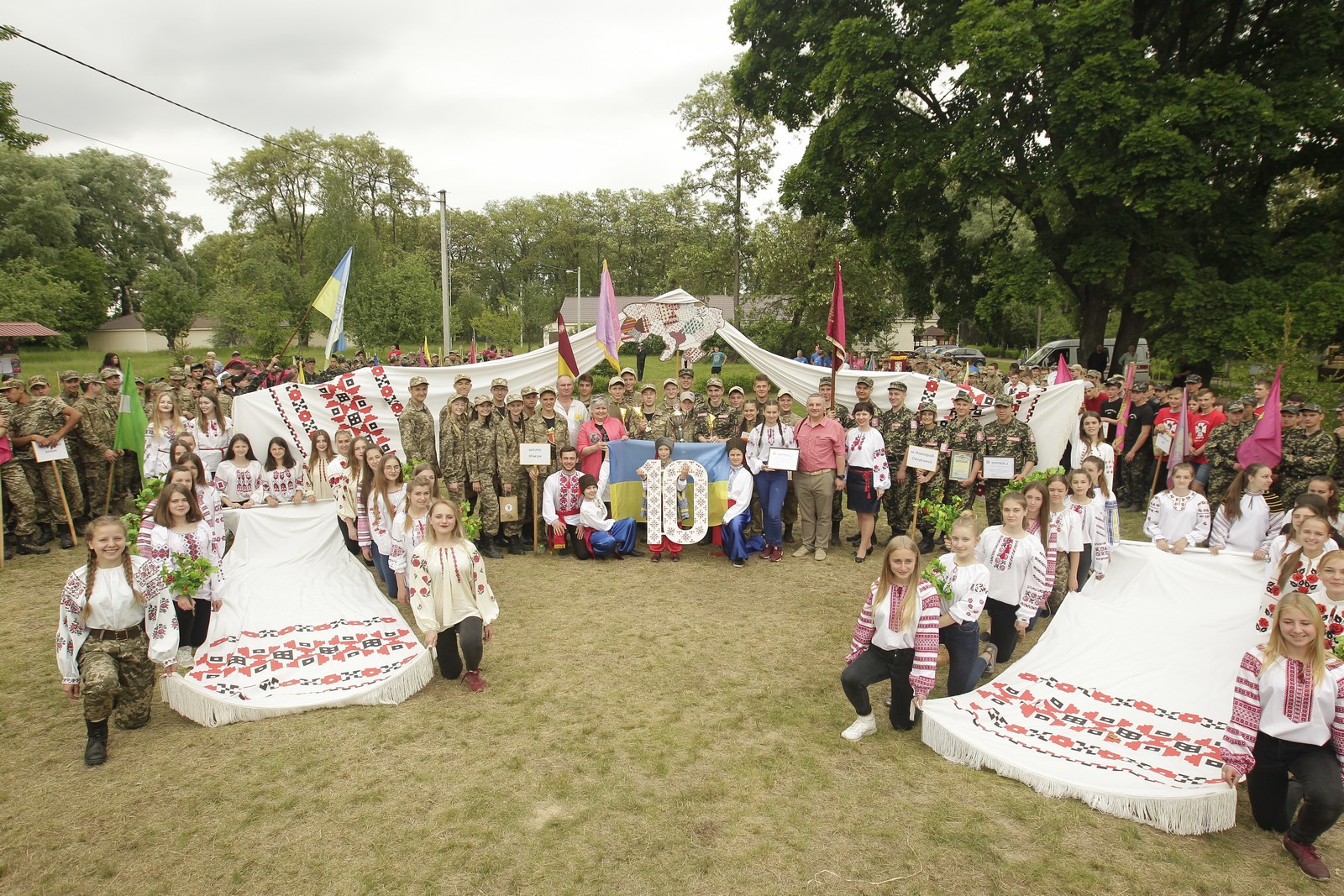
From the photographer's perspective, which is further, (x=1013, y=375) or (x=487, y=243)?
(x=487, y=243)

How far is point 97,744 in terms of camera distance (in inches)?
181

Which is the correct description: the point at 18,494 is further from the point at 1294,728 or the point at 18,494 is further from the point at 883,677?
the point at 1294,728

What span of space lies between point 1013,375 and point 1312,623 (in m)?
9.27

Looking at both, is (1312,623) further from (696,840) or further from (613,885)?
(613,885)

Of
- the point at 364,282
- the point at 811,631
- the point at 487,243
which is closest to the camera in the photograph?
the point at 811,631

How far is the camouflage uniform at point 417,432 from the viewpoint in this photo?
9.12 metres

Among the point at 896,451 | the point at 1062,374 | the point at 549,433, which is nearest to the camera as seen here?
the point at 549,433

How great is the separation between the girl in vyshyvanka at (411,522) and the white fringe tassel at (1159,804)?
4.35m

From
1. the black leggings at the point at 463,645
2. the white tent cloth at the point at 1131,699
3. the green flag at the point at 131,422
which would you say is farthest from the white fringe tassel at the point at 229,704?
the green flag at the point at 131,422

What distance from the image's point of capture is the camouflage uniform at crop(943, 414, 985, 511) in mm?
8945

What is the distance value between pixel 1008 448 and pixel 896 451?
1332mm

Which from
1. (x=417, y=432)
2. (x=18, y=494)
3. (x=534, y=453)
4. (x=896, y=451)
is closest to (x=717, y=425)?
(x=896, y=451)

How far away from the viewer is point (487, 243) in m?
73.3

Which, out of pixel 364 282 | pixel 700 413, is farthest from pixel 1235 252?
pixel 364 282
